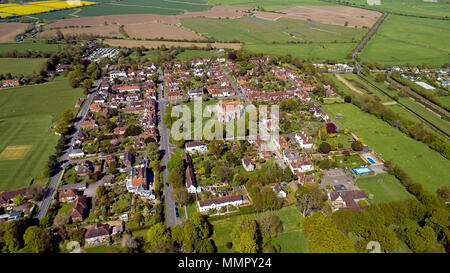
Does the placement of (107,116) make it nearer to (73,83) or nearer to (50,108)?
(50,108)

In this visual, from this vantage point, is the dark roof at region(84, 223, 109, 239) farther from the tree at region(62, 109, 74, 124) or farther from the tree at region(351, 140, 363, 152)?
the tree at region(351, 140, 363, 152)

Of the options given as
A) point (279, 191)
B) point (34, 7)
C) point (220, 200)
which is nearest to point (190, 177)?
point (220, 200)

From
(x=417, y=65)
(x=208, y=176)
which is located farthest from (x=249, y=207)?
(x=417, y=65)

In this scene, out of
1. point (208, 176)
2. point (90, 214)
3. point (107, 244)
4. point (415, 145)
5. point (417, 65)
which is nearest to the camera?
point (107, 244)

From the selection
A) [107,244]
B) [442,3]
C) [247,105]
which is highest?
[442,3]

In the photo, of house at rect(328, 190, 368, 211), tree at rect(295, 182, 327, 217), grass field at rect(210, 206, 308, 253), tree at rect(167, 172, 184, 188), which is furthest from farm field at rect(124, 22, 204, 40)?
grass field at rect(210, 206, 308, 253)

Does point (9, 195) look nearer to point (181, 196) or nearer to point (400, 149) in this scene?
point (181, 196)
